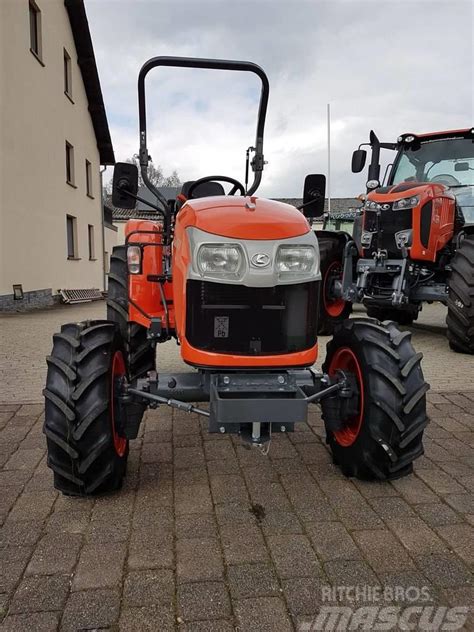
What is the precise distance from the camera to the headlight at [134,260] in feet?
12.1

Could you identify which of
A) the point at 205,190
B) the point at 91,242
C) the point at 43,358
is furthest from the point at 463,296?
the point at 91,242

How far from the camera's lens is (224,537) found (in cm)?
233

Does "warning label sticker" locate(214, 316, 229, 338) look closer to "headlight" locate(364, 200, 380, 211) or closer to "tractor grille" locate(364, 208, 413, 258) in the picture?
"tractor grille" locate(364, 208, 413, 258)

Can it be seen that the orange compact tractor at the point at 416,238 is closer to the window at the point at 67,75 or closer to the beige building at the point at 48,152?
the beige building at the point at 48,152

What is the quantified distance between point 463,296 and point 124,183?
4222mm

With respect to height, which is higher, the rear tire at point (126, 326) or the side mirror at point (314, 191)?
the side mirror at point (314, 191)

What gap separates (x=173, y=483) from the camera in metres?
2.88

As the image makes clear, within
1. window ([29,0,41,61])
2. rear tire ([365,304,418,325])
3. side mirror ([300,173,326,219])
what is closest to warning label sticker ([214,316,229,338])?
side mirror ([300,173,326,219])

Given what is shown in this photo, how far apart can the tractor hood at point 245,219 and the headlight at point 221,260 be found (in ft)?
0.22

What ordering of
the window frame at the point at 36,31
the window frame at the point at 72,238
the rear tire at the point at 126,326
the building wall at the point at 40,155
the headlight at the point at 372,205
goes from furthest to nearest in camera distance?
the window frame at the point at 72,238 < the window frame at the point at 36,31 < the building wall at the point at 40,155 < the headlight at the point at 372,205 < the rear tire at the point at 126,326

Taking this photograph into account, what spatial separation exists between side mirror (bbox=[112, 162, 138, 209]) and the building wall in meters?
8.71

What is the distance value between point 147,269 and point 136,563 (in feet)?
7.14

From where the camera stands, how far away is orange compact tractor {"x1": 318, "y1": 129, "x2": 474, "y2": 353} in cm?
614

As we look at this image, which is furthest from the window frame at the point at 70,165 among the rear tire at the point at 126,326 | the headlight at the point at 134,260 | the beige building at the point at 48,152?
the headlight at the point at 134,260
